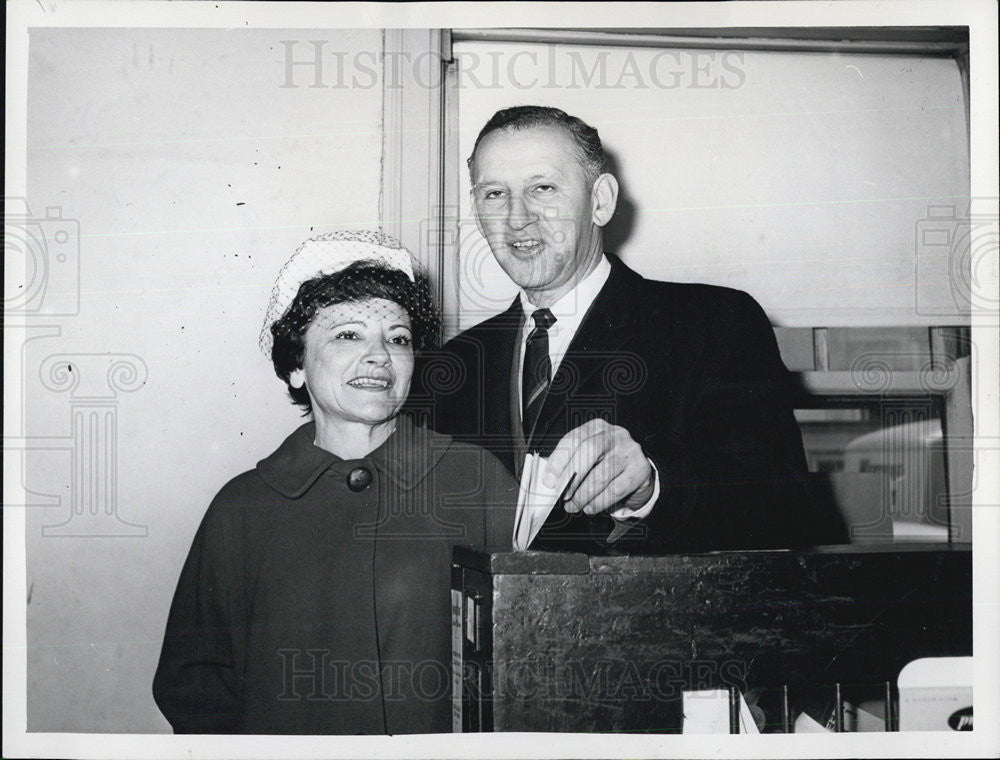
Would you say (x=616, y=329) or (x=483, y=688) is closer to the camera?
(x=483, y=688)

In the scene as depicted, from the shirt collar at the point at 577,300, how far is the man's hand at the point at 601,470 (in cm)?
18

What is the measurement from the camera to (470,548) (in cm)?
121

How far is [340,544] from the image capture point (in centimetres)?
127

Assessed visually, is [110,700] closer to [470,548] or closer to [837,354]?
[470,548]

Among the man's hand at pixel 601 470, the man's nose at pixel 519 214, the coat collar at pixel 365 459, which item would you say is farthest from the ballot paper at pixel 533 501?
the man's nose at pixel 519 214

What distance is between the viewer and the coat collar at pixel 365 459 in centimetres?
129

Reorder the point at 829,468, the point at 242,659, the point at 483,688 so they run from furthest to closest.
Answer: the point at 829,468, the point at 242,659, the point at 483,688

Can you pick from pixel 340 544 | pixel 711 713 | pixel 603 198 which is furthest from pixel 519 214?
pixel 711 713

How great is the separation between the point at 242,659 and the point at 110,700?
0.73 feet

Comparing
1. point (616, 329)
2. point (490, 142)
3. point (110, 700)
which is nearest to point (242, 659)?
point (110, 700)

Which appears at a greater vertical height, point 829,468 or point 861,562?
point 829,468

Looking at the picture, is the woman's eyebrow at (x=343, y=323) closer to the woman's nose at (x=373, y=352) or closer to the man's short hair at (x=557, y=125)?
the woman's nose at (x=373, y=352)

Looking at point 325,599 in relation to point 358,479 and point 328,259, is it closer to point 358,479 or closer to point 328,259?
point 358,479

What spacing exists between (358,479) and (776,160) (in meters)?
0.80
